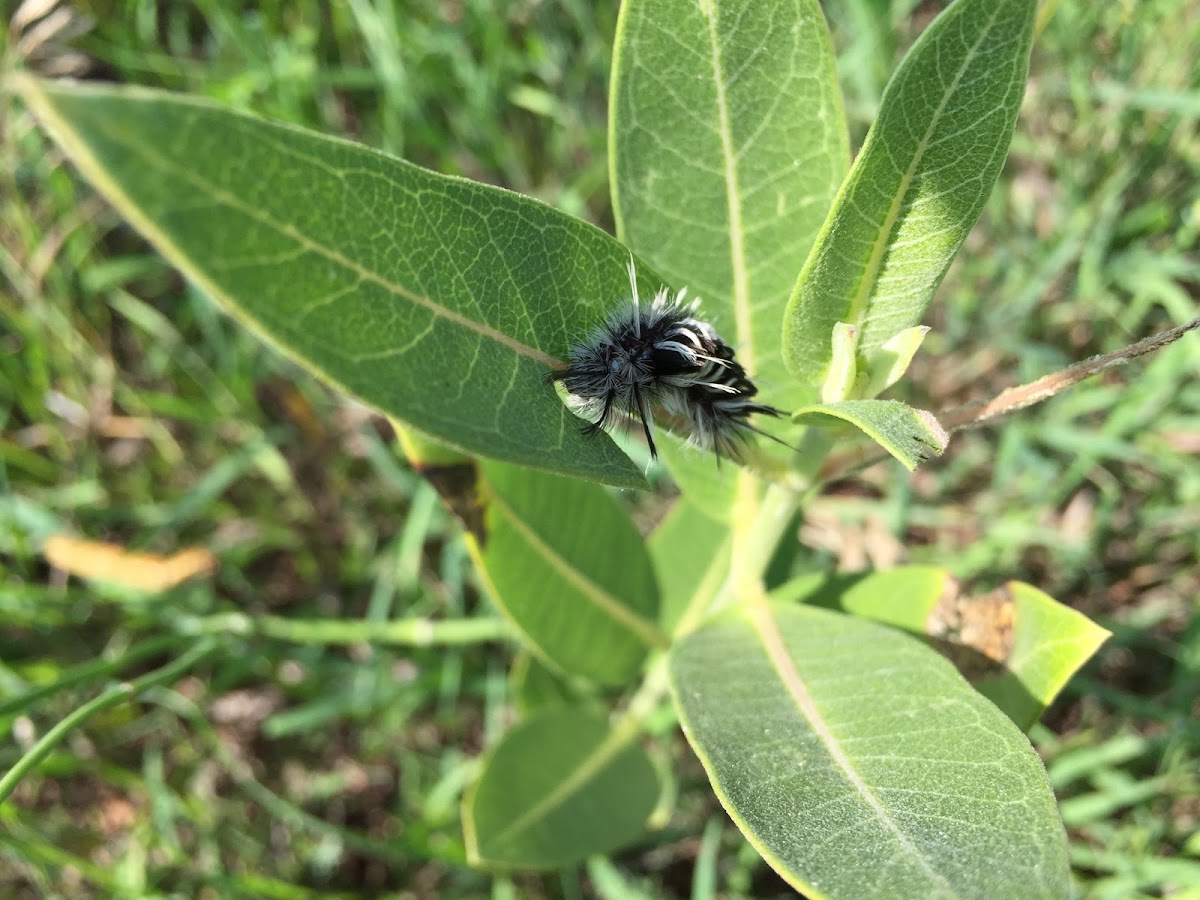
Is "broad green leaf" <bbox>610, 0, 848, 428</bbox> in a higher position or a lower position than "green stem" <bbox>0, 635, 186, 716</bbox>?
higher

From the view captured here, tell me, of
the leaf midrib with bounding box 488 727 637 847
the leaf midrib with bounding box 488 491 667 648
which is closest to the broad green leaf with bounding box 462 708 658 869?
the leaf midrib with bounding box 488 727 637 847

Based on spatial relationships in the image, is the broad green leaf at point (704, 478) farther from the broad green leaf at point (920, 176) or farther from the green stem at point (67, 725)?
the green stem at point (67, 725)

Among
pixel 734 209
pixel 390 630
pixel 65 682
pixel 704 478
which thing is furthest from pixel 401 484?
pixel 734 209

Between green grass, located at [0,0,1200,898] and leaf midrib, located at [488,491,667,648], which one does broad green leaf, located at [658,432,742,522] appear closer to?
leaf midrib, located at [488,491,667,648]

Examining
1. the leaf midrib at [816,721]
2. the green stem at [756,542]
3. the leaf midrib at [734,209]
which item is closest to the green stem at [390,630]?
the green stem at [756,542]

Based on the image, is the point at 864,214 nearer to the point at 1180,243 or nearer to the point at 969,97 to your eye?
the point at 969,97

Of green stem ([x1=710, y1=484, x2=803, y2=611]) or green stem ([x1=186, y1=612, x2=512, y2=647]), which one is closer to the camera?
green stem ([x1=710, y1=484, x2=803, y2=611])

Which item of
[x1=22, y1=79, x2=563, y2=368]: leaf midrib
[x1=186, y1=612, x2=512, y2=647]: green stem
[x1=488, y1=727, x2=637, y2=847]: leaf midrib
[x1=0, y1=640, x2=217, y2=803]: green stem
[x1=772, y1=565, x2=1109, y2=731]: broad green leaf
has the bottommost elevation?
[x1=488, y1=727, x2=637, y2=847]: leaf midrib
